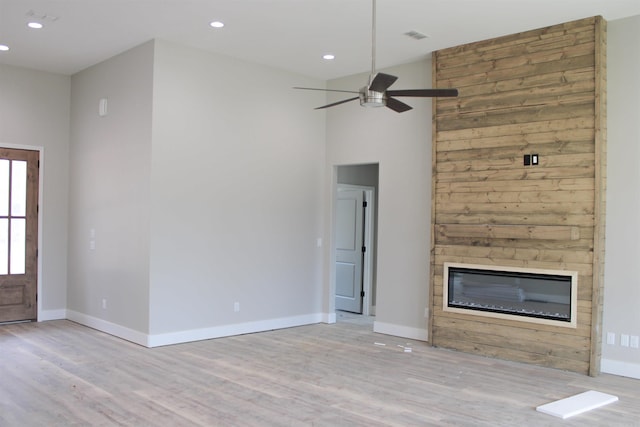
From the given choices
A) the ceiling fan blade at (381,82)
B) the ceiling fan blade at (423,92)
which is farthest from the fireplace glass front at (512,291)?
the ceiling fan blade at (381,82)

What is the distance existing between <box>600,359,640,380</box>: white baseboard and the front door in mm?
6829

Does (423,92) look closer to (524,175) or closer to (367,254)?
(524,175)

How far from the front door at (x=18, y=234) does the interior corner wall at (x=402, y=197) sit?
437 centimetres

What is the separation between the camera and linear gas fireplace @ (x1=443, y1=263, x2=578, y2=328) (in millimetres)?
5285

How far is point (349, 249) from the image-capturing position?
8.61 m

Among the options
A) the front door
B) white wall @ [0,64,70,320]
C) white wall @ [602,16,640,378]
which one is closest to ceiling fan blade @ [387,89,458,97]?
white wall @ [602,16,640,378]

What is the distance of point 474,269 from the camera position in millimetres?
5902

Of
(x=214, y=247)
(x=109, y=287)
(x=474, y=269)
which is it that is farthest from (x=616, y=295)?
(x=109, y=287)

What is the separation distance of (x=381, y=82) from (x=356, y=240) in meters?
4.70

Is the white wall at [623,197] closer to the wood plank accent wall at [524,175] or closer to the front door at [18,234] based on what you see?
the wood plank accent wall at [524,175]

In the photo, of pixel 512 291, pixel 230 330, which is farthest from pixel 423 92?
pixel 230 330

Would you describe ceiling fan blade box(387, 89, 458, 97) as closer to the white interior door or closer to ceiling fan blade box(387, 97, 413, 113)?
ceiling fan blade box(387, 97, 413, 113)

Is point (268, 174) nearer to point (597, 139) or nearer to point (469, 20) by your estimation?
point (469, 20)

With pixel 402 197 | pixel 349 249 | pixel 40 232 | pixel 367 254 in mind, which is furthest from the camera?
pixel 349 249
